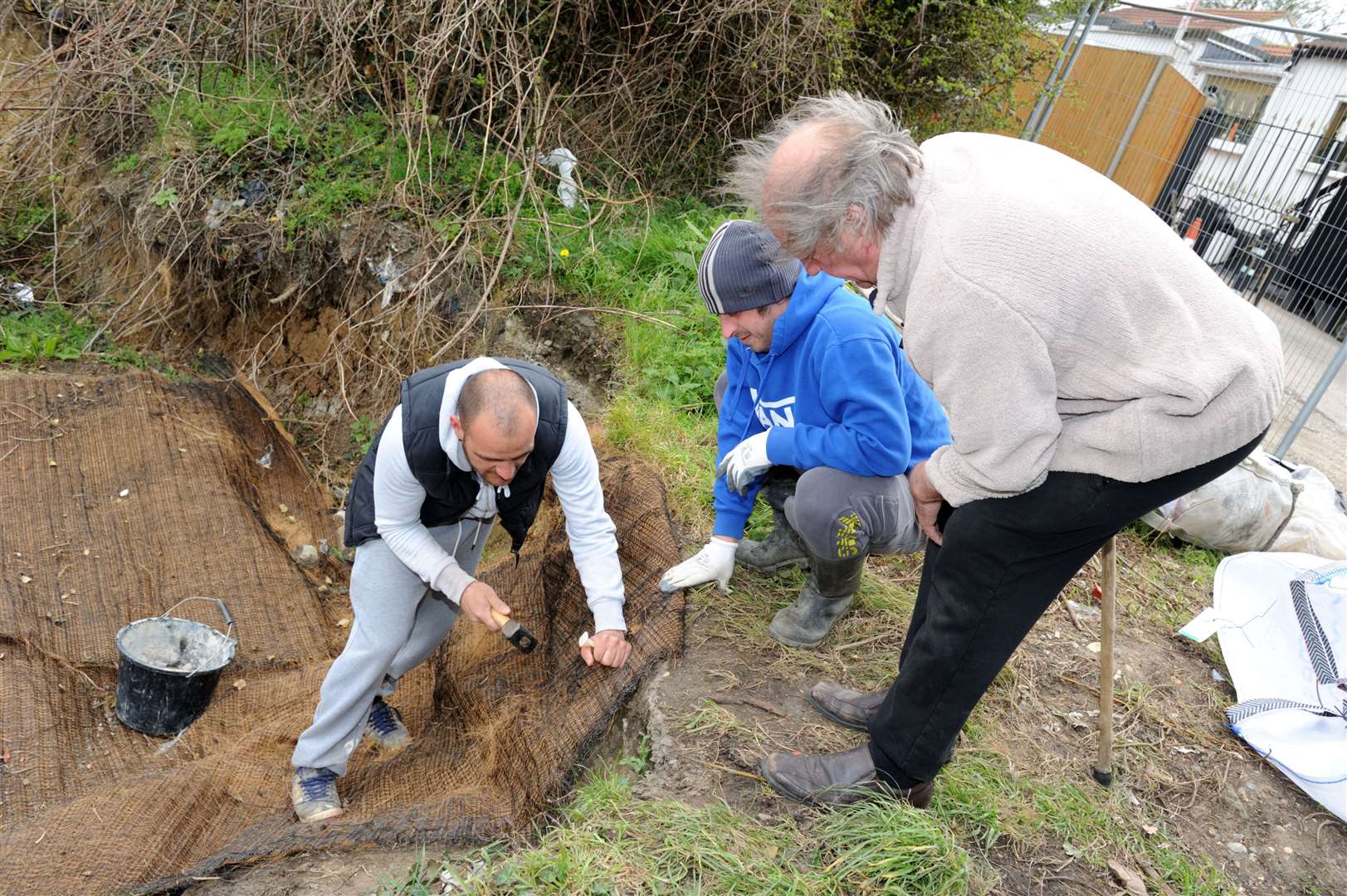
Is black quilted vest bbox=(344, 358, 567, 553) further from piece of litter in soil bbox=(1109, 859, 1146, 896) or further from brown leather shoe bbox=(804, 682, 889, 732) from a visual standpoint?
piece of litter in soil bbox=(1109, 859, 1146, 896)

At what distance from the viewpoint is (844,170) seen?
60.4 inches

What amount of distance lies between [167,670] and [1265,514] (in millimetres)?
4249

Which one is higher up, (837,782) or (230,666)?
(837,782)

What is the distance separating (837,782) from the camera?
79.8 inches

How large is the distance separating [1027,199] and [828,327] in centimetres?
91

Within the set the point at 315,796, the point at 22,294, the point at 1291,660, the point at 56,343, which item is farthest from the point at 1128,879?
the point at 22,294

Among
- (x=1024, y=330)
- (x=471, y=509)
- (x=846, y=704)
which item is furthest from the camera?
(x=471, y=509)

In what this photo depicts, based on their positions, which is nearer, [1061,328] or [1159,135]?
[1061,328]

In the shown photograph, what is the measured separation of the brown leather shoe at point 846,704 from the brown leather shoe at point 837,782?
0.26 m

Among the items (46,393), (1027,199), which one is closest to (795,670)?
(1027,199)

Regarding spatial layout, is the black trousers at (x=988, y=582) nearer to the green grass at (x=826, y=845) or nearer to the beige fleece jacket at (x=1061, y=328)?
the beige fleece jacket at (x=1061, y=328)

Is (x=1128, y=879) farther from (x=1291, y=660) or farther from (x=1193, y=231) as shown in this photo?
(x=1193, y=231)

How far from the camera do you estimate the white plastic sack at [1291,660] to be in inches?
95.2

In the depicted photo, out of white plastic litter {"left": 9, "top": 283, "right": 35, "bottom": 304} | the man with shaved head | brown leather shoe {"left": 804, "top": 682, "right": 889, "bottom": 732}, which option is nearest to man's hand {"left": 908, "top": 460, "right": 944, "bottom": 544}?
brown leather shoe {"left": 804, "top": 682, "right": 889, "bottom": 732}
